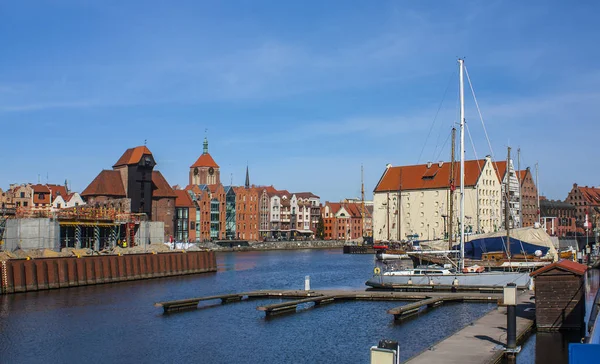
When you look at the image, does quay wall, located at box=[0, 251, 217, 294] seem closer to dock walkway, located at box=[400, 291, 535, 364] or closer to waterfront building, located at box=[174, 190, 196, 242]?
dock walkway, located at box=[400, 291, 535, 364]

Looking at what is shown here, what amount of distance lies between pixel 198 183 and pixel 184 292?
5413 inches

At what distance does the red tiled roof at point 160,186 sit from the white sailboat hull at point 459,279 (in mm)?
83371

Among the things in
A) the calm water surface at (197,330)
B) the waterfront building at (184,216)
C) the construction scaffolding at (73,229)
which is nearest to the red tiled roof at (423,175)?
the waterfront building at (184,216)

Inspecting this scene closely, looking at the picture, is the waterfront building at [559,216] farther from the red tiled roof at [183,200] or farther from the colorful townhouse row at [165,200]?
the red tiled roof at [183,200]

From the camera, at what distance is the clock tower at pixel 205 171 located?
193 metres

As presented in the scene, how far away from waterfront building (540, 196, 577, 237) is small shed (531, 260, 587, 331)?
494 ft

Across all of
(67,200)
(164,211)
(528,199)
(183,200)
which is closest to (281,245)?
(183,200)

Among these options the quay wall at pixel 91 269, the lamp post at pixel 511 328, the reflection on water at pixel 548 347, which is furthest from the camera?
the quay wall at pixel 91 269

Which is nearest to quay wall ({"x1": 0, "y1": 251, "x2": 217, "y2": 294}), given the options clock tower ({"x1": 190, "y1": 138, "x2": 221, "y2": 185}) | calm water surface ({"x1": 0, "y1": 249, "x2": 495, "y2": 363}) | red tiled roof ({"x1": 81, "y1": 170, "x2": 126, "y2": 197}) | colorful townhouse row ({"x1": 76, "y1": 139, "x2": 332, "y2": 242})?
calm water surface ({"x1": 0, "y1": 249, "x2": 495, "y2": 363})

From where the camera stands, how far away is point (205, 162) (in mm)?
193875

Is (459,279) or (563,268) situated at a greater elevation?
(563,268)

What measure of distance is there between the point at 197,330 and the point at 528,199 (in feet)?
467

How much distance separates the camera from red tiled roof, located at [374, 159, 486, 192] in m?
149

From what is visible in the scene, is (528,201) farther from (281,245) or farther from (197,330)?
(197,330)
